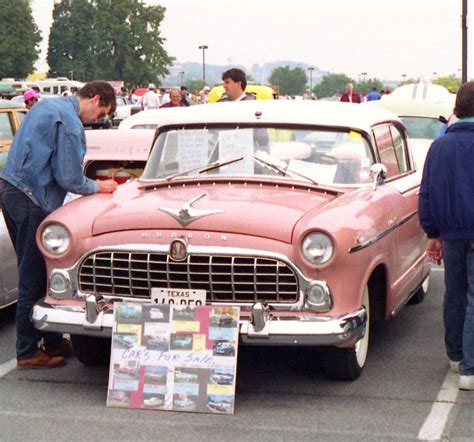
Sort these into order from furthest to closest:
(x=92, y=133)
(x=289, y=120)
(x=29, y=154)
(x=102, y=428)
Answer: (x=92, y=133) < (x=289, y=120) < (x=29, y=154) < (x=102, y=428)

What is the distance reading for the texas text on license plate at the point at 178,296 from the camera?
18.7ft

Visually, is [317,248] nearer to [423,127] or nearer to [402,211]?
[402,211]

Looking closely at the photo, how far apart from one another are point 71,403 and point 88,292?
61 centimetres

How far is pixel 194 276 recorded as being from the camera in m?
5.75

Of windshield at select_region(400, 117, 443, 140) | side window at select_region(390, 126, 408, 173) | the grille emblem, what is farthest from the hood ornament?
windshield at select_region(400, 117, 443, 140)

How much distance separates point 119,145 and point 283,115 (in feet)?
8.06

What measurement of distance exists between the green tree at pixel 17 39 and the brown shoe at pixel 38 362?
104131 millimetres

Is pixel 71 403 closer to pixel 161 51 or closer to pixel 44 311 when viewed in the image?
pixel 44 311

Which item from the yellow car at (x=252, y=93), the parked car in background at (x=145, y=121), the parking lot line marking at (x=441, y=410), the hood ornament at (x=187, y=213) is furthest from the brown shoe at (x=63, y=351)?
the yellow car at (x=252, y=93)

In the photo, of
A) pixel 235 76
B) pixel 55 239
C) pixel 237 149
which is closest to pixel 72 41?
pixel 235 76

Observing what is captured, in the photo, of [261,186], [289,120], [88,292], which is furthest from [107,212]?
[289,120]

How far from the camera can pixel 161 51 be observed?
398ft

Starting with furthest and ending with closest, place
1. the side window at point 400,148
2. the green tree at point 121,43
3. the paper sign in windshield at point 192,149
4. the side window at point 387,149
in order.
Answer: the green tree at point 121,43 < the side window at point 400,148 < the side window at point 387,149 < the paper sign in windshield at point 192,149

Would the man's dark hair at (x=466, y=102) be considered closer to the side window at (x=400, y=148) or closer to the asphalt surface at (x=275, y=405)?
the asphalt surface at (x=275, y=405)
